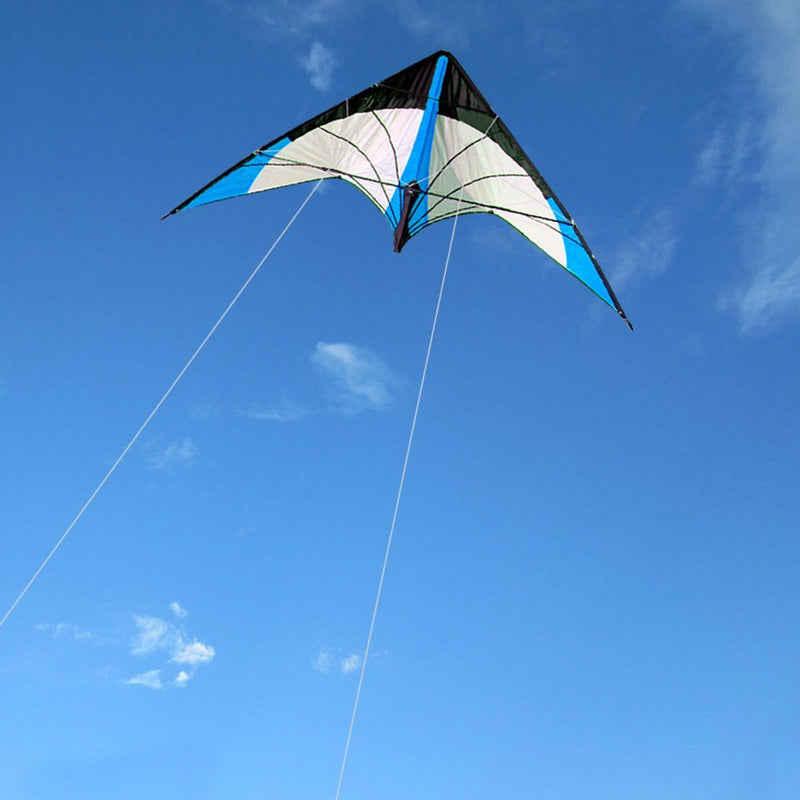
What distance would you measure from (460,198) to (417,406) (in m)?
3.25

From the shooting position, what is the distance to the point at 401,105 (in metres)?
9.03

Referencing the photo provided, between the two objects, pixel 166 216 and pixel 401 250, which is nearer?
pixel 166 216

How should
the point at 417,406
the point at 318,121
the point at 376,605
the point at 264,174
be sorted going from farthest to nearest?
1. the point at 264,174
2. the point at 318,121
3. the point at 417,406
4. the point at 376,605

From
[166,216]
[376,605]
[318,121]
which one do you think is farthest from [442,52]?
[376,605]

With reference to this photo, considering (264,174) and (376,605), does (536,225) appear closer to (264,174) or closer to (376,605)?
(264,174)

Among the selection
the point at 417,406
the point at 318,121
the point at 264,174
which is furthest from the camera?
the point at 264,174

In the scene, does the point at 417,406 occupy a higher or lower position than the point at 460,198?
lower

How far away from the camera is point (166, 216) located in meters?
8.50

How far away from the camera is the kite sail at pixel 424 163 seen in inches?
348

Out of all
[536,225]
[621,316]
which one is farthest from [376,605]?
[536,225]

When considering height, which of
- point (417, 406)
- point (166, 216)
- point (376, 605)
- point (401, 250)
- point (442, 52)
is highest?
point (442, 52)

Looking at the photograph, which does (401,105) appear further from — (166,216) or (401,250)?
(166,216)

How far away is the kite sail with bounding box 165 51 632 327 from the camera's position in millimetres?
8836

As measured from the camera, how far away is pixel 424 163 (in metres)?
9.65
